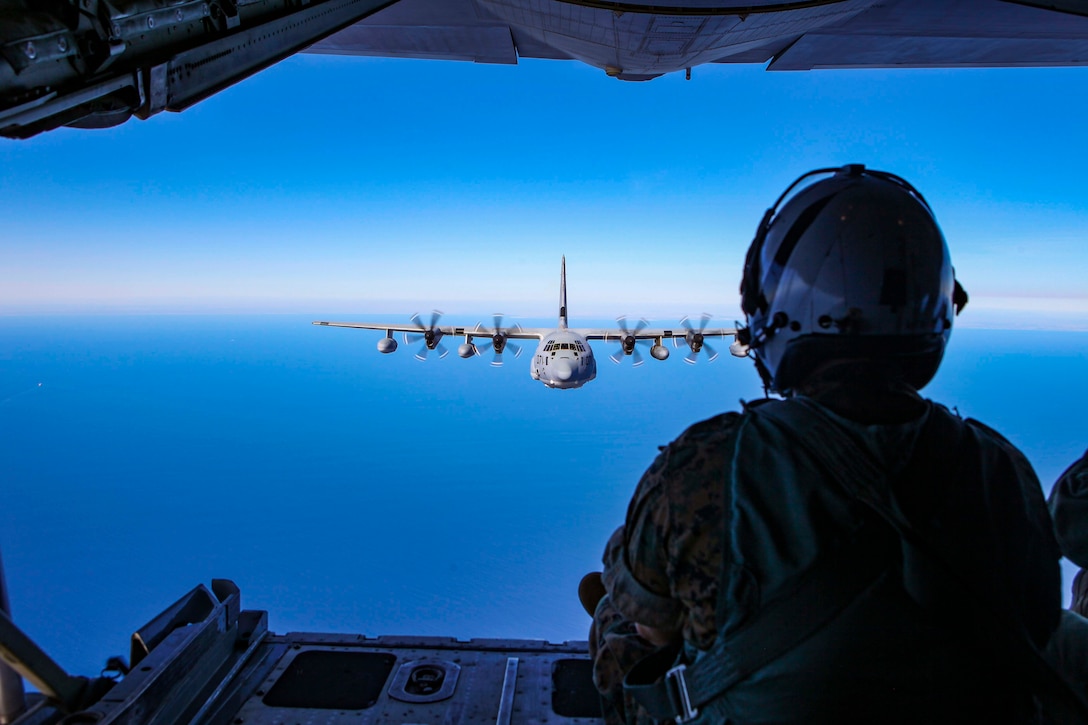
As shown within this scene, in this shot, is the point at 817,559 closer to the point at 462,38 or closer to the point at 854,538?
the point at 854,538

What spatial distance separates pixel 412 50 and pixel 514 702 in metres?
10.7

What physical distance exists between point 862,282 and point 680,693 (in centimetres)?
132

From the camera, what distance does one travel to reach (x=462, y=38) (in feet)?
30.1

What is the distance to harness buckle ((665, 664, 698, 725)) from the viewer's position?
1.51 metres

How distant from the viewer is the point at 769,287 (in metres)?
1.87

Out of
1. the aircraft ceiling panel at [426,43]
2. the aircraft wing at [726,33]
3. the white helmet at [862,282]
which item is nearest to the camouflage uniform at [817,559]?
the white helmet at [862,282]

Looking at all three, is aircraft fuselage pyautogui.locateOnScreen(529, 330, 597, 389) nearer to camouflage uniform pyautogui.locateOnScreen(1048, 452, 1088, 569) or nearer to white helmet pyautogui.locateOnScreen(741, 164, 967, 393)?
camouflage uniform pyautogui.locateOnScreen(1048, 452, 1088, 569)

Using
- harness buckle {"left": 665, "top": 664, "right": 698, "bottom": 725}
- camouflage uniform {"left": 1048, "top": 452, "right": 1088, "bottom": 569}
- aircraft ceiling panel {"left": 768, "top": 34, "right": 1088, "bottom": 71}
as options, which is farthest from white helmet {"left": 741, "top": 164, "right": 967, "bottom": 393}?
aircraft ceiling panel {"left": 768, "top": 34, "right": 1088, "bottom": 71}

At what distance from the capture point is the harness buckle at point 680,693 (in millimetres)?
1514

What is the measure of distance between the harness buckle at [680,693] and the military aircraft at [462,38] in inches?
122

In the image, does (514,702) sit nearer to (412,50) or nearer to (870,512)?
(870,512)

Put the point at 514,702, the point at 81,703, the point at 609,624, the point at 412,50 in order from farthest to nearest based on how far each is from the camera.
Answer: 1. the point at 412,50
2. the point at 514,702
3. the point at 81,703
4. the point at 609,624

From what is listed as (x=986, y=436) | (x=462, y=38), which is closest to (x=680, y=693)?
(x=986, y=436)

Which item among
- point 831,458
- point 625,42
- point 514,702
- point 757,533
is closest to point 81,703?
point 514,702
